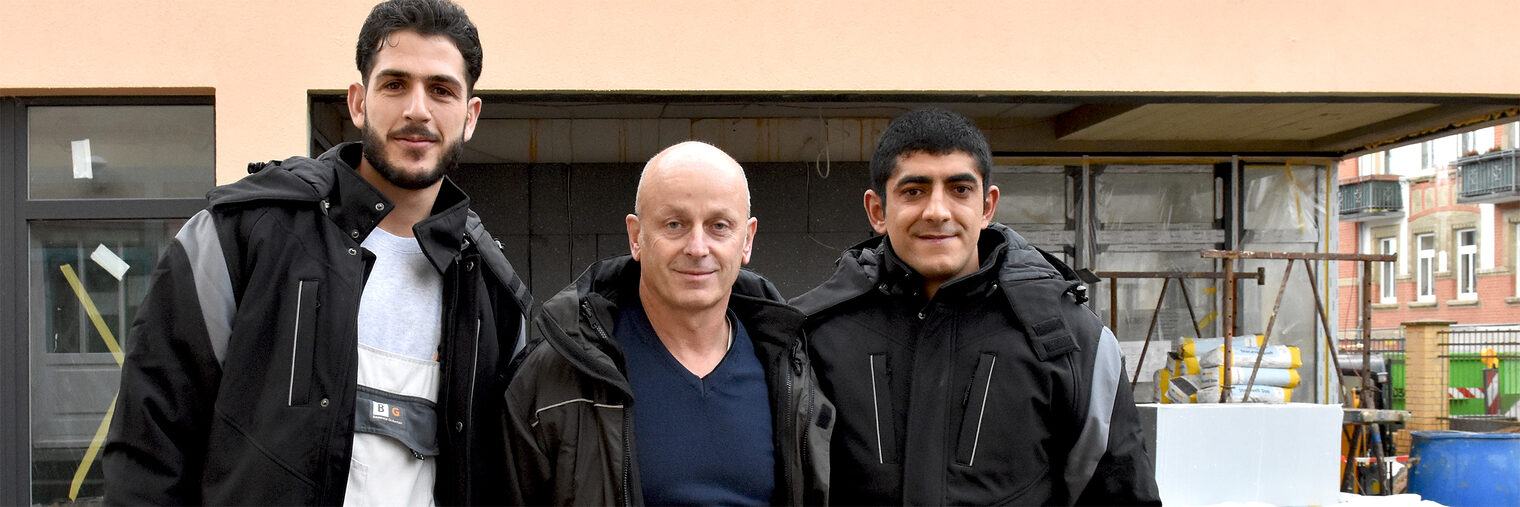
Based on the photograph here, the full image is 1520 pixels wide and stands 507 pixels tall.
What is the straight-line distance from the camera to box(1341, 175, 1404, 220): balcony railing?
119ft

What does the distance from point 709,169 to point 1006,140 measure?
22.3 feet

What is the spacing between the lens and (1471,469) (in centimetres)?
748

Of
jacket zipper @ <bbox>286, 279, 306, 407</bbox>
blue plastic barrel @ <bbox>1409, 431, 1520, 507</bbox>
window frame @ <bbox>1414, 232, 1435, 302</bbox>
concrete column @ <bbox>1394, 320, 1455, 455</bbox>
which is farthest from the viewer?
window frame @ <bbox>1414, 232, 1435, 302</bbox>

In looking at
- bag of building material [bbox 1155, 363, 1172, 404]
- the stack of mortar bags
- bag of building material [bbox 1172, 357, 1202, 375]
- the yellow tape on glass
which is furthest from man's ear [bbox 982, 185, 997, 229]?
bag of building material [bbox 1155, 363, 1172, 404]

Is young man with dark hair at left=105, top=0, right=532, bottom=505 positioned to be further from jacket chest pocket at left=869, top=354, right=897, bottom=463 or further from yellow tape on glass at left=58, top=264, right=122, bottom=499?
yellow tape on glass at left=58, top=264, right=122, bottom=499

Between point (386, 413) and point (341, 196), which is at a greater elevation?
point (341, 196)

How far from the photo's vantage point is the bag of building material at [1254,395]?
7449 millimetres

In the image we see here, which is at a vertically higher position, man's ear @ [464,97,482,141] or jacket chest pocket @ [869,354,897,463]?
man's ear @ [464,97,482,141]

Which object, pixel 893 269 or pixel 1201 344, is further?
pixel 1201 344

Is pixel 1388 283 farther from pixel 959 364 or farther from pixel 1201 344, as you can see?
pixel 959 364

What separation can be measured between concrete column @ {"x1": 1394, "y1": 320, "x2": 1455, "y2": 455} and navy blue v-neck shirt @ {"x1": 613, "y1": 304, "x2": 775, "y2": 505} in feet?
47.8

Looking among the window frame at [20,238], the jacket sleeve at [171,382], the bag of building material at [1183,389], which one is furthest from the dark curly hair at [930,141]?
the bag of building material at [1183,389]

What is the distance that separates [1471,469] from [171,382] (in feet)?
27.2

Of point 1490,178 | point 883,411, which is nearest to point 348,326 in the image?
point 883,411
